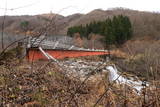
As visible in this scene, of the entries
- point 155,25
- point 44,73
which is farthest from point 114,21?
point 44,73

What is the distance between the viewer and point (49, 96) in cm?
250

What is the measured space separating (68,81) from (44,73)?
72 centimetres

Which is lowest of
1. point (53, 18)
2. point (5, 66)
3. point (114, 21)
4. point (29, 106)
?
point (29, 106)

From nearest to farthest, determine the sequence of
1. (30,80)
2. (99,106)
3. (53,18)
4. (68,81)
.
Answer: (53,18) < (99,106) < (68,81) < (30,80)

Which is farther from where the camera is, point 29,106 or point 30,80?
point 30,80

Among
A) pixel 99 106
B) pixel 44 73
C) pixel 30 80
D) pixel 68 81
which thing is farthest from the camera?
pixel 44 73

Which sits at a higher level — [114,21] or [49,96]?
[114,21]

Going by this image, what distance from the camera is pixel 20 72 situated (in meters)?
3.65

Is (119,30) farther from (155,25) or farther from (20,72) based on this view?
(20,72)

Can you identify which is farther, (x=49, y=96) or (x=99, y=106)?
(x=49, y=96)

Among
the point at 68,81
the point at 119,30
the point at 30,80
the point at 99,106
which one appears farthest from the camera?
the point at 119,30

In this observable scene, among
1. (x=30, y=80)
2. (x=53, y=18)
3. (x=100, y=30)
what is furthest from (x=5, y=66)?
(x=100, y=30)

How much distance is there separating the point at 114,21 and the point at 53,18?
111ft

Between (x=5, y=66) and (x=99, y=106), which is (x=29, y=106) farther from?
(x=5, y=66)
